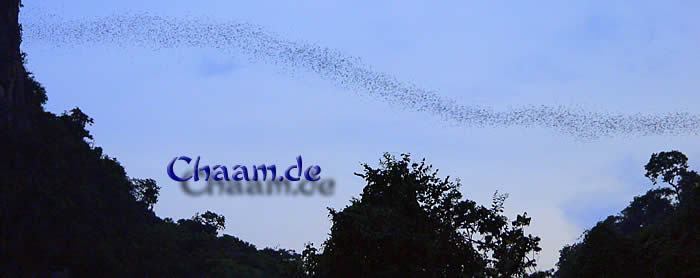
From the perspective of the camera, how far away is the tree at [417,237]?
3462 centimetres

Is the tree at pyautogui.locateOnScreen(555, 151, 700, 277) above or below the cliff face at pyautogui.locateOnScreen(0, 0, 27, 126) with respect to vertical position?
below

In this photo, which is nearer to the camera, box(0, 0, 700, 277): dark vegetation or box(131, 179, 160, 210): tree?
box(0, 0, 700, 277): dark vegetation

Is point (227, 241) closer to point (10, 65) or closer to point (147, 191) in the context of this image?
point (147, 191)

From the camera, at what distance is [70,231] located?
101188mm

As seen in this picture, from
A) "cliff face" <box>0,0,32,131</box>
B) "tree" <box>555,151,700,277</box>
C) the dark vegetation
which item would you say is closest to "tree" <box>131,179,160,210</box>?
the dark vegetation

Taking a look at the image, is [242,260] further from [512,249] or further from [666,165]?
[512,249]

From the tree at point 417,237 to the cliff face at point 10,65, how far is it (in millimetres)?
83456

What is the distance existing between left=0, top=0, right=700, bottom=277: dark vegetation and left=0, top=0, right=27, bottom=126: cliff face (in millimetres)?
293

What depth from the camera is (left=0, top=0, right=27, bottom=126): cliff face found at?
10675cm

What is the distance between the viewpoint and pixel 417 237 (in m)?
34.7

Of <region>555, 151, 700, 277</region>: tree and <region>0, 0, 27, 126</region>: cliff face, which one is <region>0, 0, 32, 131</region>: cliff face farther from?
<region>555, 151, 700, 277</region>: tree

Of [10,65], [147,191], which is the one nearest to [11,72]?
[10,65]

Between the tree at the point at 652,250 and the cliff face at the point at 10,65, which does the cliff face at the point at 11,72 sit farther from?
the tree at the point at 652,250

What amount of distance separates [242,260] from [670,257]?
139549 millimetres
